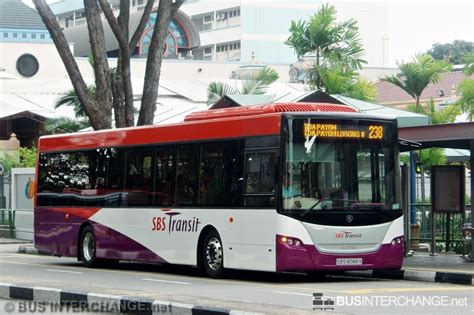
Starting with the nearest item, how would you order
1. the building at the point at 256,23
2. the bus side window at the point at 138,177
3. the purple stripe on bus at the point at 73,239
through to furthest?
the bus side window at the point at 138,177 → the purple stripe on bus at the point at 73,239 → the building at the point at 256,23

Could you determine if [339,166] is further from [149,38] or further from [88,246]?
[149,38]

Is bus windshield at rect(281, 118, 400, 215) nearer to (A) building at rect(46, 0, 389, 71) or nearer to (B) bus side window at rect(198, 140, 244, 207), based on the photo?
(B) bus side window at rect(198, 140, 244, 207)

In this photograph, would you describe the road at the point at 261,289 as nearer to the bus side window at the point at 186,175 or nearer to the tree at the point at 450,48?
the bus side window at the point at 186,175

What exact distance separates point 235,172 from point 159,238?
3059mm

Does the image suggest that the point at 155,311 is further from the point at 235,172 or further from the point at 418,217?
the point at 418,217

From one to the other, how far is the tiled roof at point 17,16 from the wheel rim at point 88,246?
49.6 meters

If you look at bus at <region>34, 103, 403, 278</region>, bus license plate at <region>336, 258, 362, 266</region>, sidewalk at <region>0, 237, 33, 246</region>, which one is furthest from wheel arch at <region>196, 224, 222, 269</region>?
sidewalk at <region>0, 237, 33, 246</region>

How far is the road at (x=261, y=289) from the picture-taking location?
14.0 meters

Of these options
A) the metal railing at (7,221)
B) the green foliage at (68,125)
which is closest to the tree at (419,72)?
the green foliage at (68,125)

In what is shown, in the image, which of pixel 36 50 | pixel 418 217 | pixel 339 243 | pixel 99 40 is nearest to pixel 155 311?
pixel 339 243

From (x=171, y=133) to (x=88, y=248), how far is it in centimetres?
457

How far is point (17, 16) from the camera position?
73.9 metres

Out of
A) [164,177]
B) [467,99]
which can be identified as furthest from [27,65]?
[164,177]

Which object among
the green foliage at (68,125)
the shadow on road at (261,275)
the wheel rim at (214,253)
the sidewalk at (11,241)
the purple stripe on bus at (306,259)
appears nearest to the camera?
the purple stripe on bus at (306,259)
